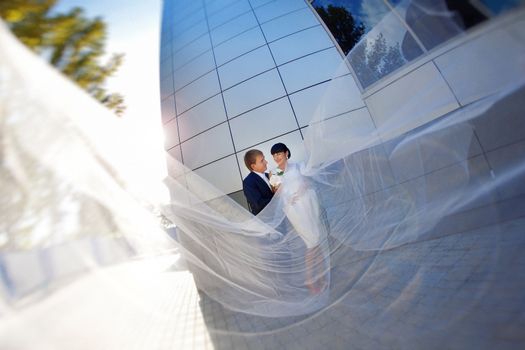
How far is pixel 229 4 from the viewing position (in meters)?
6.01

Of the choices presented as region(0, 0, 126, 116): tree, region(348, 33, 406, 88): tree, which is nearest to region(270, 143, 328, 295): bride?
region(348, 33, 406, 88): tree

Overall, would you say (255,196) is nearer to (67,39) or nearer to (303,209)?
(303,209)

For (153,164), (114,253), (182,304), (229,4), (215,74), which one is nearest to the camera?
(114,253)

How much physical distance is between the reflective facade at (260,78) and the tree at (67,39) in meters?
2.82

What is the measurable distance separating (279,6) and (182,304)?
6.43 metres

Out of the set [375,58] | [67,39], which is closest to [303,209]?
[375,58]

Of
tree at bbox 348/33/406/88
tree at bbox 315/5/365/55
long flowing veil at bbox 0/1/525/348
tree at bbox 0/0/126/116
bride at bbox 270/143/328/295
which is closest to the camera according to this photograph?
long flowing veil at bbox 0/1/525/348

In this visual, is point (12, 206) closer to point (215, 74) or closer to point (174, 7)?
point (215, 74)

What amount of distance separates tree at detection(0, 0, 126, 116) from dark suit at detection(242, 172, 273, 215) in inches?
72.7

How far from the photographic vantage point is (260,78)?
16.3 feet

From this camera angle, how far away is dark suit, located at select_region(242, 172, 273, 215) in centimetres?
327

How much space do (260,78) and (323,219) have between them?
11.0 ft

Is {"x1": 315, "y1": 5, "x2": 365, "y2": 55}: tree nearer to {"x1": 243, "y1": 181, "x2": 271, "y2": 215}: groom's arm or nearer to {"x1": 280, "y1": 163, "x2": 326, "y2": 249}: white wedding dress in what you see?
{"x1": 280, "y1": 163, "x2": 326, "y2": 249}: white wedding dress

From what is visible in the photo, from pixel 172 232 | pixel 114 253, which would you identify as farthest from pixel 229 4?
pixel 114 253
